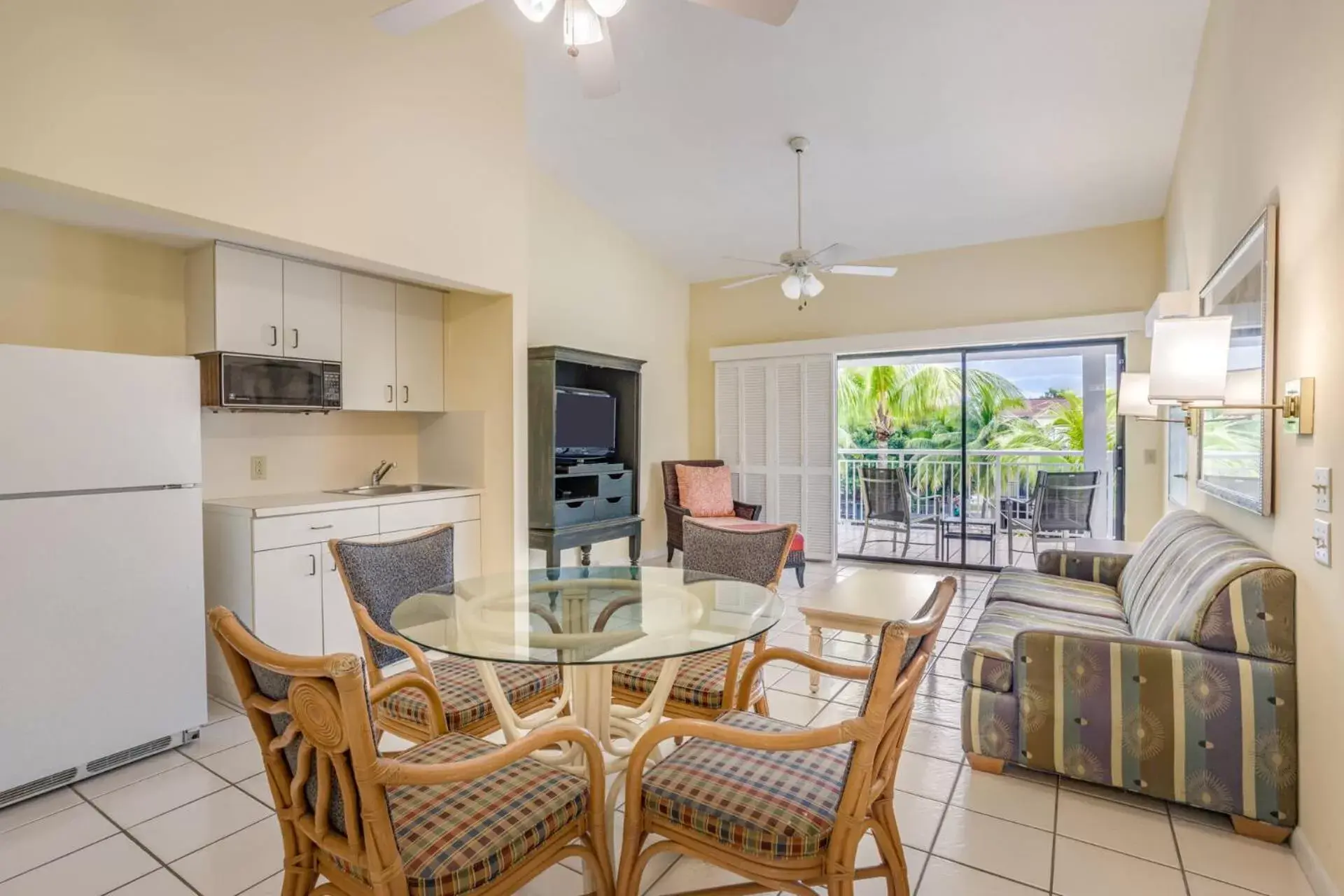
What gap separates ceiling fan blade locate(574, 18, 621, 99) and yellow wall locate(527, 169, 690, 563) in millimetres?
2642

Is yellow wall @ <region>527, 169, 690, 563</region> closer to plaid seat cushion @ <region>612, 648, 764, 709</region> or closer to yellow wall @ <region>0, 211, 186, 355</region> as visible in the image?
yellow wall @ <region>0, 211, 186, 355</region>

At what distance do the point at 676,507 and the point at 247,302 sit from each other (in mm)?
3696

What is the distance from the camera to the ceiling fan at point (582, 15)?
1.91 m

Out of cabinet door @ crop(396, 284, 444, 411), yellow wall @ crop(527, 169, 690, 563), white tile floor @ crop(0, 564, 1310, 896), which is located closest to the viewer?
white tile floor @ crop(0, 564, 1310, 896)

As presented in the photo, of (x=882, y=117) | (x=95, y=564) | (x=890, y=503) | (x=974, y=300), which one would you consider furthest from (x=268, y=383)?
(x=974, y=300)

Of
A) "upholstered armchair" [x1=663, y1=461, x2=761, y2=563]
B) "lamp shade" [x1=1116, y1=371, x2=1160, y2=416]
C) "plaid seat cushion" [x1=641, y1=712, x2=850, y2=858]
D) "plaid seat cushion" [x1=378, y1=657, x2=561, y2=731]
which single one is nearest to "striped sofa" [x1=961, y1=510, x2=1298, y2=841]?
"plaid seat cushion" [x1=641, y1=712, x2=850, y2=858]

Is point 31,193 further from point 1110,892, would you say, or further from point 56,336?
point 1110,892

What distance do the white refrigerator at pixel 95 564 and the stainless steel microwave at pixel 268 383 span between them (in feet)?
0.99

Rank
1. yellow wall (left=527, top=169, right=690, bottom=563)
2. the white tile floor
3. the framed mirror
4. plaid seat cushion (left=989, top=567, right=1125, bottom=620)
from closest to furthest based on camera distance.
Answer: the white tile floor, the framed mirror, plaid seat cushion (left=989, top=567, right=1125, bottom=620), yellow wall (left=527, top=169, right=690, bottom=563)

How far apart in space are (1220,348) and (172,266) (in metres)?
4.32

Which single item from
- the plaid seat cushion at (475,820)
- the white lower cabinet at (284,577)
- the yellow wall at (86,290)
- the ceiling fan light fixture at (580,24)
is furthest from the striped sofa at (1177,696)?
the yellow wall at (86,290)

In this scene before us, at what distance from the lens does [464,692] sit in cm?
216

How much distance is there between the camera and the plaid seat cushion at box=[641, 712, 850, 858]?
56.9 inches

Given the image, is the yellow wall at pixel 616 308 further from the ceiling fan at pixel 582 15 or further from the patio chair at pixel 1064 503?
the patio chair at pixel 1064 503
